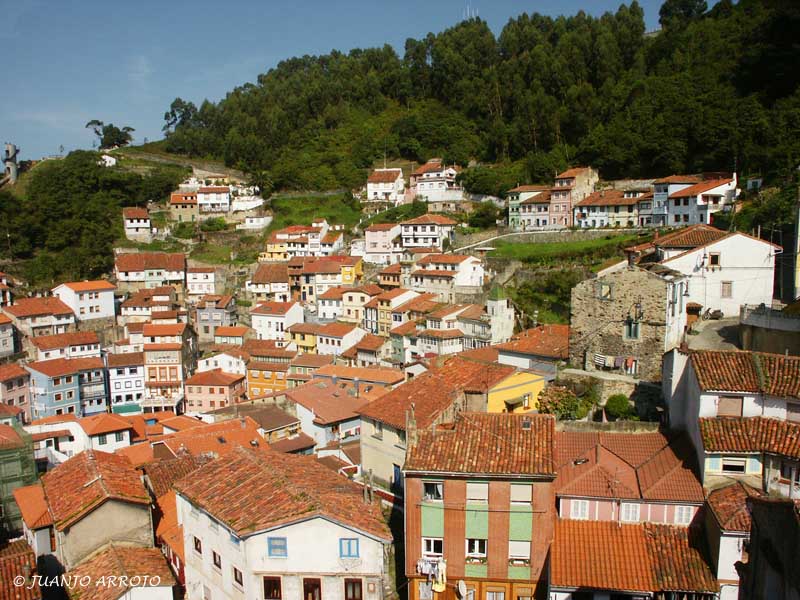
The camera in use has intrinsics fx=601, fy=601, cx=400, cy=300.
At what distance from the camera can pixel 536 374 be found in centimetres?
2100

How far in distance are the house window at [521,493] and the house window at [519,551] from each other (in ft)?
3.21

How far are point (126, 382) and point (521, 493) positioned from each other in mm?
40180

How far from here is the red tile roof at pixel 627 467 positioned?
1418 centimetres

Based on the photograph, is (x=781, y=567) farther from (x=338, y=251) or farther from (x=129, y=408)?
(x=338, y=251)

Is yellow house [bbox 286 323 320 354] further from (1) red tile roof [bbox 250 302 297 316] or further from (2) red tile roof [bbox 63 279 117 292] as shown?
(2) red tile roof [bbox 63 279 117 292]

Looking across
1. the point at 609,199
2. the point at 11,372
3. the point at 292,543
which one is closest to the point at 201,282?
the point at 11,372

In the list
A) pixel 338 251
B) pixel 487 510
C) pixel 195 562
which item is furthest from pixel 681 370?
pixel 338 251

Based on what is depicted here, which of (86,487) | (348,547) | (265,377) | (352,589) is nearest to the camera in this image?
(348,547)

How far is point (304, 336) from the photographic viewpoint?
48344 millimetres

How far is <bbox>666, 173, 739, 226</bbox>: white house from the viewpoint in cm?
4228

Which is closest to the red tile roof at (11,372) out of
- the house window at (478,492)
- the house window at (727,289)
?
the house window at (478,492)

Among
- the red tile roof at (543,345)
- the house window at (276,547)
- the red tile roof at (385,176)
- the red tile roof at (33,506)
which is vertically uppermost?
the red tile roof at (385,176)

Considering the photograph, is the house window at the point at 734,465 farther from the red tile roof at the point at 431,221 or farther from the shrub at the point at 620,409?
the red tile roof at the point at 431,221

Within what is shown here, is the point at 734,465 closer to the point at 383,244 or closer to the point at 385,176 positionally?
the point at 383,244
